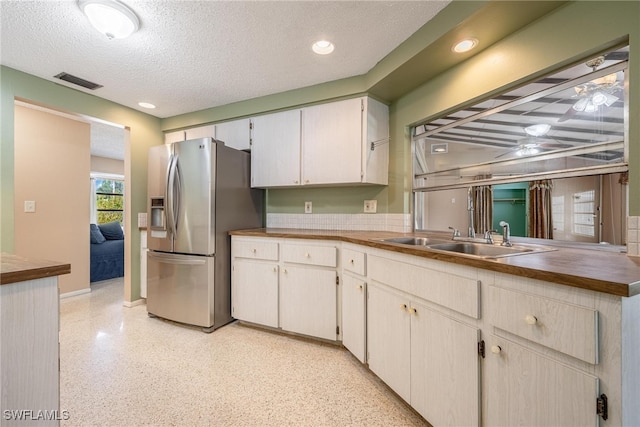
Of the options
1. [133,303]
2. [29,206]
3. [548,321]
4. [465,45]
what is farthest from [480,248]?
[29,206]

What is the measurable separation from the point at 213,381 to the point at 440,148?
237 cm

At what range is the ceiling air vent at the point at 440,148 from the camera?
2.23 metres

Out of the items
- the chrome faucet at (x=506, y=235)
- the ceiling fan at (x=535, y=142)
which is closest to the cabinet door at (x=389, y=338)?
the chrome faucet at (x=506, y=235)

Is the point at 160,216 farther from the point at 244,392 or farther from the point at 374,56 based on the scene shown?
the point at 374,56

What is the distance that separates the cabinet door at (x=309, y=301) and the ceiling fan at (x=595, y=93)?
174 cm

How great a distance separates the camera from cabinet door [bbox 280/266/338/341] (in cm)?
216

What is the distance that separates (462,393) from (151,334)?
2458 mm

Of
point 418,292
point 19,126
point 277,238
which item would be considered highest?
point 19,126

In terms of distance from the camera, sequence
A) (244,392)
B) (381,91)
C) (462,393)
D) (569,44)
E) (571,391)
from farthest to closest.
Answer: (381,91)
(244,392)
(569,44)
(462,393)
(571,391)

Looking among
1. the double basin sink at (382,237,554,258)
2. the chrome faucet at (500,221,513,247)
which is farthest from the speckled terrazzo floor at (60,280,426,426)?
the chrome faucet at (500,221,513,247)

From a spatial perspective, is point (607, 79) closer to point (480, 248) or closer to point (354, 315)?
point (480, 248)

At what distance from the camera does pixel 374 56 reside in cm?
212

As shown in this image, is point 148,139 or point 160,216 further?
point 148,139

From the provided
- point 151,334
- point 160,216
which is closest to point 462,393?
point 151,334
